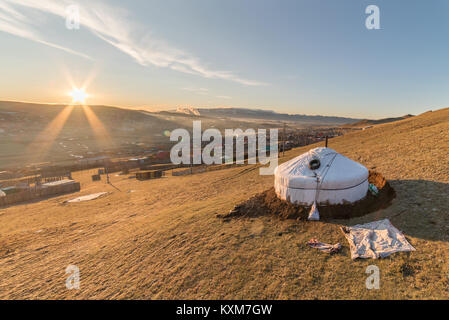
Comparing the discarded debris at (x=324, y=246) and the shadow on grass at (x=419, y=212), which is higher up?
the shadow on grass at (x=419, y=212)

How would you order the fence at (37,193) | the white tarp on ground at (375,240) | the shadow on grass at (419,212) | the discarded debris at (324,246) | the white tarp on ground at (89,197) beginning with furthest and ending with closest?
1. the fence at (37,193)
2. the white tarp on ground at (89,197)
3. the shadow on grass at (419,212)
4. the discarded debris at (324,246)
5. the white tarp on ground at (375,240)

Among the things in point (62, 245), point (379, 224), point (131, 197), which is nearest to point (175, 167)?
point (131, 197)

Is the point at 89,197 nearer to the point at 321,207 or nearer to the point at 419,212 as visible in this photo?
the point at 321,207

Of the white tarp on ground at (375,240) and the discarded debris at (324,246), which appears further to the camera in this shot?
the discarded debris at (324,246)

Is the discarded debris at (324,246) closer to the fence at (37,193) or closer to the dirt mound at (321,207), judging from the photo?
the dirt mound at (321,207)

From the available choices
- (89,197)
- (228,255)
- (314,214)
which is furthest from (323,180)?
(89,197)

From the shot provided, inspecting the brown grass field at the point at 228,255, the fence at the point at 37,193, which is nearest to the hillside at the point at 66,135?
the fence at the point at 37,193
